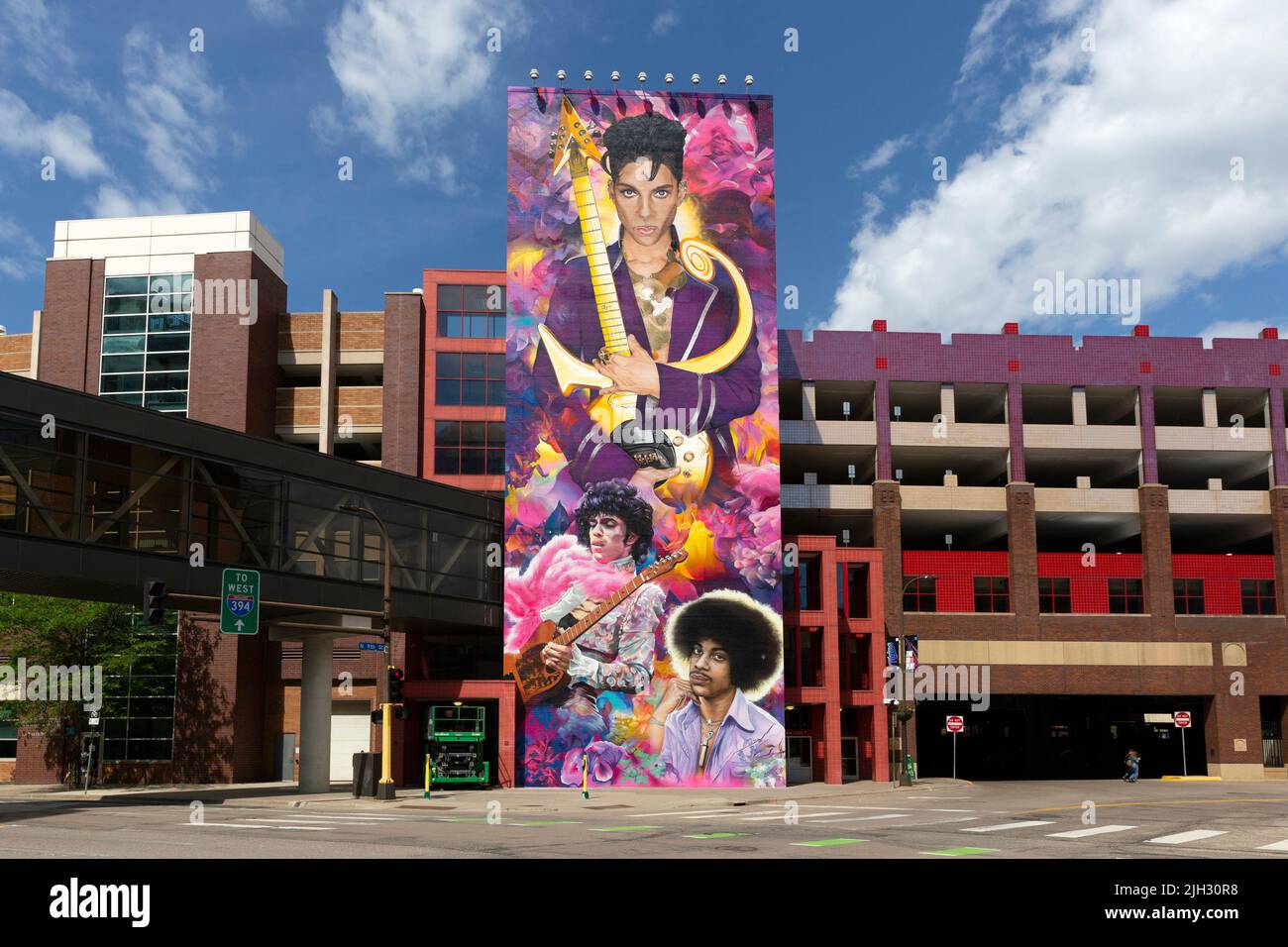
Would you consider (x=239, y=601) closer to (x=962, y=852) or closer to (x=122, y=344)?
(x=962, y=852)

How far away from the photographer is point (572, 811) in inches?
1325

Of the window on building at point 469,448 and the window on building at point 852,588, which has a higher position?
the window on building at point 469,448

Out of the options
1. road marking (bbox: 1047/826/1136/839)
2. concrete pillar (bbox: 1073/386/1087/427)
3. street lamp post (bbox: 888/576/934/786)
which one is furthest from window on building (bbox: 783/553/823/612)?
road marking (bbox: 1047/826/1136/839)

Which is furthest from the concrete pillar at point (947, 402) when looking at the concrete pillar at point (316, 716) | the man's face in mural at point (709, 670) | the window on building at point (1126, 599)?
the concrete pillar at point (316, 716)

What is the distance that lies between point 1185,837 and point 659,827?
11.0 meters

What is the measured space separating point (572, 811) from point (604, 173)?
1175 inches

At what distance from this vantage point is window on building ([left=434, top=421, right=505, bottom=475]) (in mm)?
56438

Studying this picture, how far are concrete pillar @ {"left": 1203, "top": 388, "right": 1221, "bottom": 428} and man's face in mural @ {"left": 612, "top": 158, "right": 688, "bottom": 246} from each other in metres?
33.6

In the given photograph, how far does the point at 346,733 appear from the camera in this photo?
2231 inches

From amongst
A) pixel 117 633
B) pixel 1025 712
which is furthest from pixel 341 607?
pixel 1025 712

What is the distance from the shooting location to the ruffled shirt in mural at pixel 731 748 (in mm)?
47562

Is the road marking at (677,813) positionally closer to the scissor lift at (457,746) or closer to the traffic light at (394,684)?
the traffic light at (394,684)

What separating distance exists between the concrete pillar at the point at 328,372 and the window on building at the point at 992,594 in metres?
35.1
